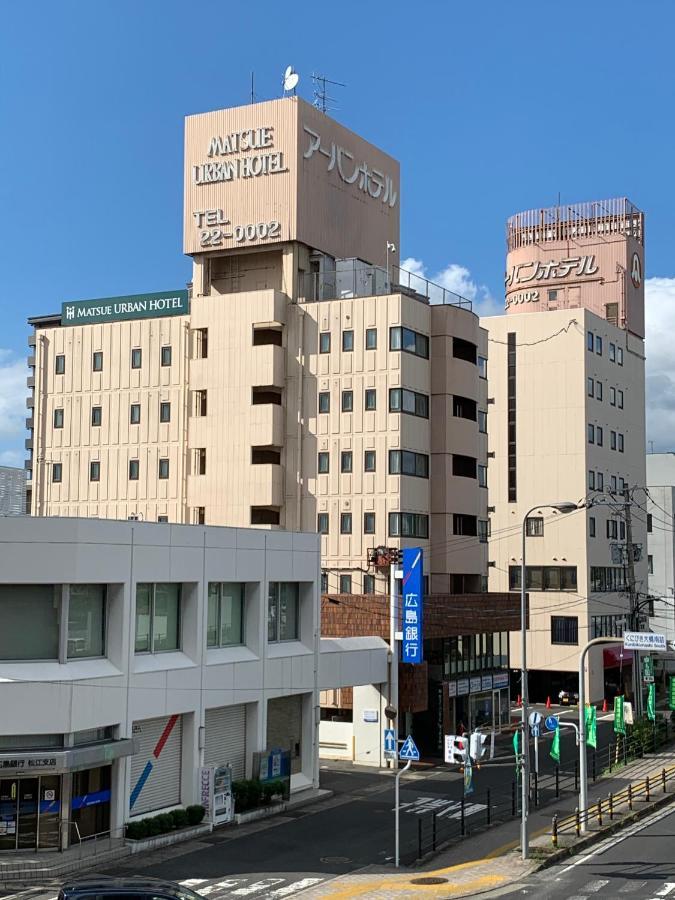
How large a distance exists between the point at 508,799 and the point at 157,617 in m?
17.3

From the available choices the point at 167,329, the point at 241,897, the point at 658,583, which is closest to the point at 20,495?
the point at 167,329

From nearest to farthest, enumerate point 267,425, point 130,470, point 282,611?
point 282,611
point 267,425
point 130,470

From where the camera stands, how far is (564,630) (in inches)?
3268

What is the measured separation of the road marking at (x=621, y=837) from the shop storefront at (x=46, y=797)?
14.5 metres

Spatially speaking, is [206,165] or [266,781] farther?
[206,165]

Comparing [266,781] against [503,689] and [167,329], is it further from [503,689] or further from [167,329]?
[167,329]

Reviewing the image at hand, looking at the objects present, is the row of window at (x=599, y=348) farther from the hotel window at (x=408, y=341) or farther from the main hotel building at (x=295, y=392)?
the hotel window at (x=408, y=341)

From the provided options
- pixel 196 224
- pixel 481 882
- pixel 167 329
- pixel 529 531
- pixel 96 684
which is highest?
pixel 196 224

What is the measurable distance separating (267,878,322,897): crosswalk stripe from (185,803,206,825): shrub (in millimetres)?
6688

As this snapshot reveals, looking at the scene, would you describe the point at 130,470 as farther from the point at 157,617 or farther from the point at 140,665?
the point at 140,665

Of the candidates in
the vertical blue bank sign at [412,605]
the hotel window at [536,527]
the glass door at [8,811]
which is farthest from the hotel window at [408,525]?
the glass door at [8,811]

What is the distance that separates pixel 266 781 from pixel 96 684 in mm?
10731

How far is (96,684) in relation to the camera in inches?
1385

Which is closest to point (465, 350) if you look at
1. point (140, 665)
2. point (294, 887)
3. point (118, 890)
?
point (140, 665)
